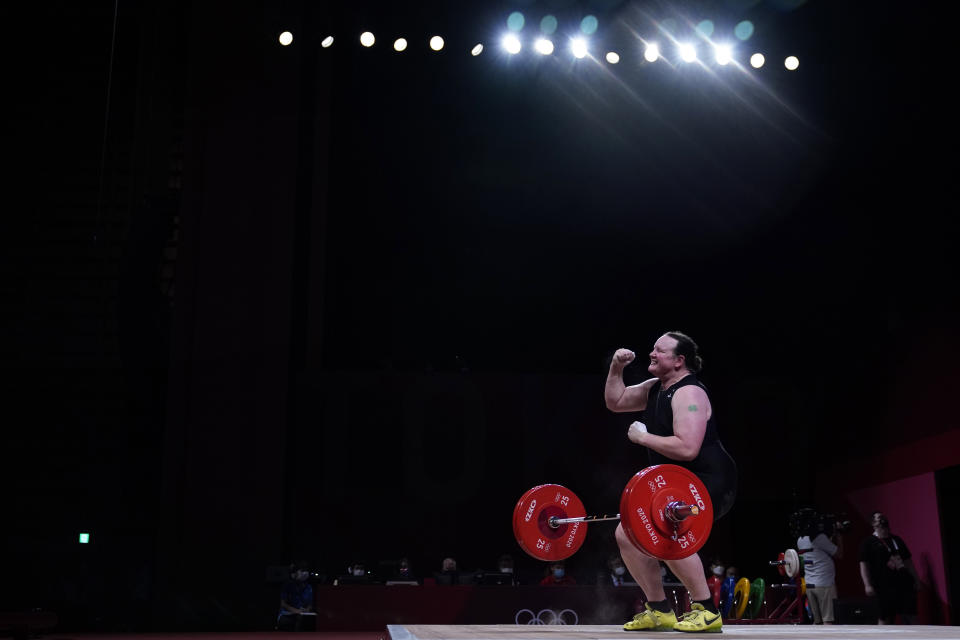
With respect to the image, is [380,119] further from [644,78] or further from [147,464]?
[147,464]

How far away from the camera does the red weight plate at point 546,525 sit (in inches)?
183

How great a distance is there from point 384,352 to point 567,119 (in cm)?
385

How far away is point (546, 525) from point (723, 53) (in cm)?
696

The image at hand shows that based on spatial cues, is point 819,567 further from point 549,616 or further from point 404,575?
point 404,575

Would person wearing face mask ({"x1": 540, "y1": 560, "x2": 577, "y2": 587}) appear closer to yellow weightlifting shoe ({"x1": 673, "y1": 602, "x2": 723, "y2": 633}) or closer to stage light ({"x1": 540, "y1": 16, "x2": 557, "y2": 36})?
stage light ({"x1": 540, "y1": 16, "x2": 557, "y2": 36})

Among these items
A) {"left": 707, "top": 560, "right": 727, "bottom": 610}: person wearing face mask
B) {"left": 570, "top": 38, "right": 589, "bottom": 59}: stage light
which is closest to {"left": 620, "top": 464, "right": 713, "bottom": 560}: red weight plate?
{"left": 707, "top": 560, "right": 727, "bottom": 610}: person wearing face mask

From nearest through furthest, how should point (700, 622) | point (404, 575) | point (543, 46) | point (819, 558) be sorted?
point (700, 622), point (819, 558), point (404, 575), point (543, 46)

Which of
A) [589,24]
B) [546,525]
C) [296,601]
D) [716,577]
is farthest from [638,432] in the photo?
[716,577]

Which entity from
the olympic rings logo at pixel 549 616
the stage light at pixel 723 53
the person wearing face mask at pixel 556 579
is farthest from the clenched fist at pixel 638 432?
the stage light at pixel 723 53

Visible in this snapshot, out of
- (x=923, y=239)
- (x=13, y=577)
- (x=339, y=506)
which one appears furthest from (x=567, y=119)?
(x=13, y=577)

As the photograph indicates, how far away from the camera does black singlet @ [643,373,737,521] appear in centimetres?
399

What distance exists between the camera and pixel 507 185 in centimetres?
1260

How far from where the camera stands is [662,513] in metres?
3.64

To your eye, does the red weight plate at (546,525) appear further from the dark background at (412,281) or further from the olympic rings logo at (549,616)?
the dark background at (412,281)
